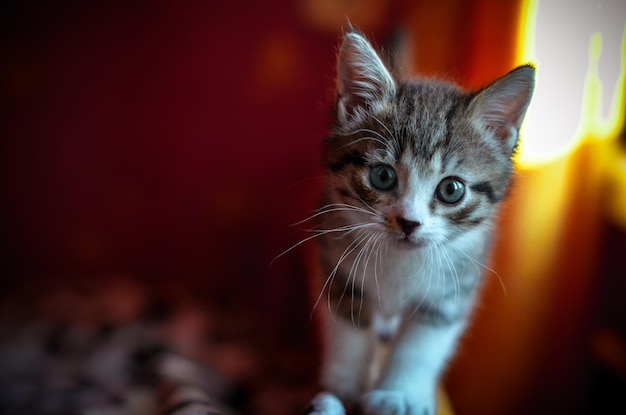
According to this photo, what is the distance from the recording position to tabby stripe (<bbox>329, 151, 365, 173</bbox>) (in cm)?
89

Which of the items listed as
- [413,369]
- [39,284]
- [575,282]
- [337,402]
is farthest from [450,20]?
[39,284]

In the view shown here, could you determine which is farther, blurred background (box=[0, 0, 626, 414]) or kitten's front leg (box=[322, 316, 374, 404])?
blurred background (box=[0, 0, 626, 414])

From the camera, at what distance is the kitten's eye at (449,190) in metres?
0.84

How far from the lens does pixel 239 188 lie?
1.64 metres

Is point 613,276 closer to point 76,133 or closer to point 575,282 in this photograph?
point 575,282

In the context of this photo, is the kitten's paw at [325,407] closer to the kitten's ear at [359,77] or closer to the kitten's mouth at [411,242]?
the kitten's mouth at [411,242]

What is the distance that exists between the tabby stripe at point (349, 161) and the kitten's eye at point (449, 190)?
0.13 metres

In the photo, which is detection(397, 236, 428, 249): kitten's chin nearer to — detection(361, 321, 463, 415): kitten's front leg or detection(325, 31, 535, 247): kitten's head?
detection(325, 31, 535, 247): kitten's head

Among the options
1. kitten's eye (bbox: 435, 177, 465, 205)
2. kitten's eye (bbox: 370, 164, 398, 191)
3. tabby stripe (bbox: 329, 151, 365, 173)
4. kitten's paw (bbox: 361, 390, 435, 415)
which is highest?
tabby stripe (bbox: 329, 151, 365, 173)

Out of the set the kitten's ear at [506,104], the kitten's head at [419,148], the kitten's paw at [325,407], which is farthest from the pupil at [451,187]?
the kitten's paw at [325,407]

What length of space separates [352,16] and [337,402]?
104 cm

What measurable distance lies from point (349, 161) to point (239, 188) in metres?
0.79

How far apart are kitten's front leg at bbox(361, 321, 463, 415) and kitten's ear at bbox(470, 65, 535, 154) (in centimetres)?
36

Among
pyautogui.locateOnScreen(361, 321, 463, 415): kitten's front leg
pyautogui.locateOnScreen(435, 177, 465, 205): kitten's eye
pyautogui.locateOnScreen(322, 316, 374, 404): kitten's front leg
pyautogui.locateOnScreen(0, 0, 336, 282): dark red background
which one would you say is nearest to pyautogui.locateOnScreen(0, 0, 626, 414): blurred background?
pyautogui.locateOnScreen(0, 0, 336, 282): dark red background
